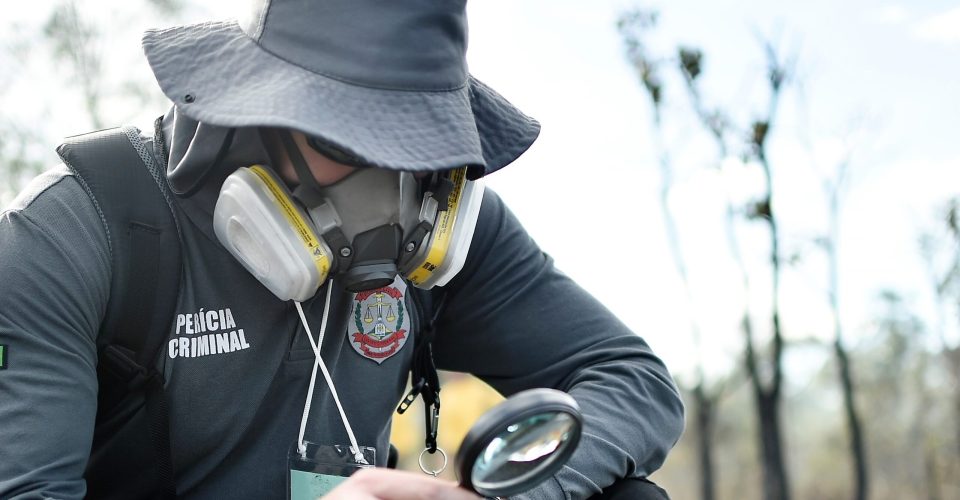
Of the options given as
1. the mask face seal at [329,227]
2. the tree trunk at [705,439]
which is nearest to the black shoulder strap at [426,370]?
the mask face seal at [329,227]

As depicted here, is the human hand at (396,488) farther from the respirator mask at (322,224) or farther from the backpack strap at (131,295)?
the backpack strap at (131,295)

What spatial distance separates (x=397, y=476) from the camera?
129cm

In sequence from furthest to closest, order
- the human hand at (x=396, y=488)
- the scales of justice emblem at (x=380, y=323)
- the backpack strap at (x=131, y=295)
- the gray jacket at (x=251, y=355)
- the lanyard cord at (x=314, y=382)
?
the scales of justice emblem at (x=380, y=323) < the lanyard cord at (x=314, y=382) < the backpack strap at (x=131, y=295) < the gray jacket at (x=251, y=355) < the human hand at (x=396, y=488)

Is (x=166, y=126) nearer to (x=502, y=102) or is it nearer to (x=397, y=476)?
(x=502, y=102)

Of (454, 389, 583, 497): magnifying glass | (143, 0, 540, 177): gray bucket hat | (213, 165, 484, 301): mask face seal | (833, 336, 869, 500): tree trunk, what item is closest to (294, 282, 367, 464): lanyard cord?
(213, 165, 484, 301): mask face seal

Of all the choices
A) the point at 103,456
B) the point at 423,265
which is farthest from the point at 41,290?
the point at 423,265

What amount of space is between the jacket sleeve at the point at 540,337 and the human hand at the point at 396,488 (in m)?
0.81

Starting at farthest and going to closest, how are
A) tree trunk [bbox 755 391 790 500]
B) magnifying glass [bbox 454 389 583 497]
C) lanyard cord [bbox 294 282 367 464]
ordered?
1. tree trunk [bbox 755 391 790 500]
2. lanyard cord [bbox 294 282 367 464]
3. magnifying glass [bbox 454 389 583 497]

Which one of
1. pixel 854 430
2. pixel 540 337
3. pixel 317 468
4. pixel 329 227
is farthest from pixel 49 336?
pixel 854 430

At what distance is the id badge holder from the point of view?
1.86m

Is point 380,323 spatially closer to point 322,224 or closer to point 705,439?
point 322,224

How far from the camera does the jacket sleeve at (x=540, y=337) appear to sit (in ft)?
6.88

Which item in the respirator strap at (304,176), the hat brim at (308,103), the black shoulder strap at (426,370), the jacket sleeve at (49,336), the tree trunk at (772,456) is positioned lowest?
the tree trunk at (772,456)

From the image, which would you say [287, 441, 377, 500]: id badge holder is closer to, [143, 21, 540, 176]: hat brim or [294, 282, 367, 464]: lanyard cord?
[294, 282, 367, 464]: lanyard cord
